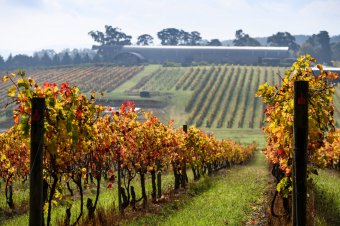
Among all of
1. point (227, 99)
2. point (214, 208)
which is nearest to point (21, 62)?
point (227, 99)

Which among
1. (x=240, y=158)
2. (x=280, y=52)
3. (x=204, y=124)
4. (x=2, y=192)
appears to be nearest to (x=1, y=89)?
(x=204, y=124)

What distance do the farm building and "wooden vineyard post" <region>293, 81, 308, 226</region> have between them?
164691mm

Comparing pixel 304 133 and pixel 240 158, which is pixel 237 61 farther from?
pixel 304 133

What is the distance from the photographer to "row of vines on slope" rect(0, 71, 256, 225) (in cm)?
1036

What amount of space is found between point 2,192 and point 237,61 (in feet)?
505

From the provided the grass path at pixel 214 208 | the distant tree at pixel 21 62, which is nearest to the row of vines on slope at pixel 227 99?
the grass path at pixel 214 208

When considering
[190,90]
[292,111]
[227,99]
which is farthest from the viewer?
[190,90]

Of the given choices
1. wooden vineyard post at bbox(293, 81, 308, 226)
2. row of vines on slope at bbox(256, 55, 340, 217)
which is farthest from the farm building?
wooden vineyard post at bbox(293, 81, 308, 226)

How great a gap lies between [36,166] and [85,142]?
544 centimetres

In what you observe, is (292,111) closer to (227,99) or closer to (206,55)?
(227,99)

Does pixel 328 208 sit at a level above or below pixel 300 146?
below

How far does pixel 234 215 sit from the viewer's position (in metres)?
15.9

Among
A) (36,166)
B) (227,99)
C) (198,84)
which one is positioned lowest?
(227,99)

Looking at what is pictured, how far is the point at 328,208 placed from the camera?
1518 centimetres
